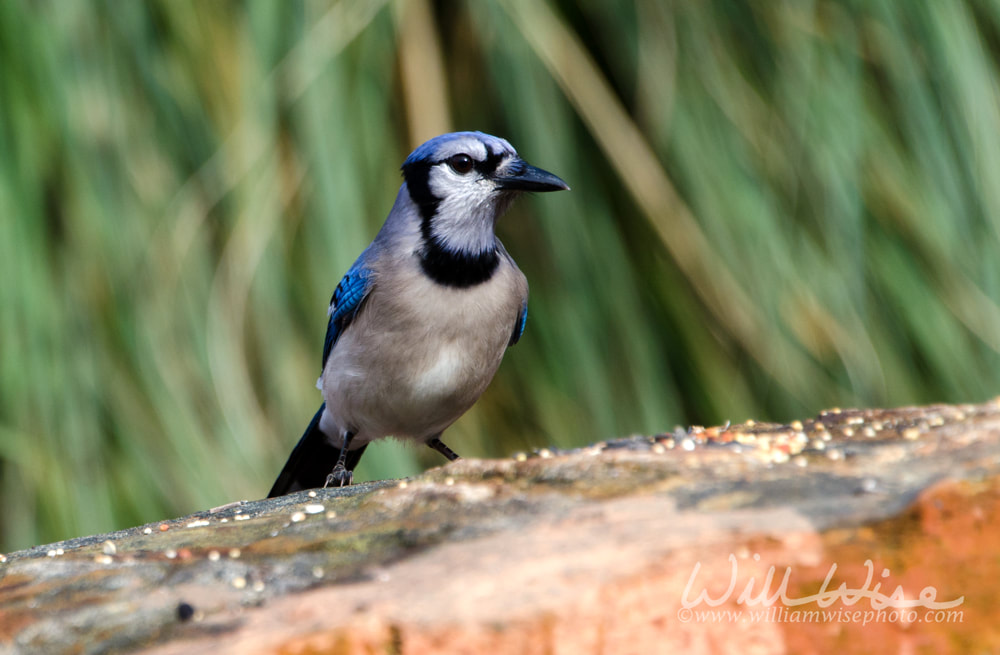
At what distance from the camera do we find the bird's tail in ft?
8.63

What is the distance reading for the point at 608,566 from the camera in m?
1.07

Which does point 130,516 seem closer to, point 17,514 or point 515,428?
point 17,514

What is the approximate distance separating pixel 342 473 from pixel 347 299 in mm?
406

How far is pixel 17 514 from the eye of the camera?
2562 mm

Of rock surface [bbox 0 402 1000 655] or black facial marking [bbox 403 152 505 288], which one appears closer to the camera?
rock surface [bbox 0 402 1000 655]

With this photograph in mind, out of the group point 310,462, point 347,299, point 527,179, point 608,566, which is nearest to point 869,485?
point 608,566

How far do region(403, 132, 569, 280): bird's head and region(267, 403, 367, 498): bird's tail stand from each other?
0.52 m

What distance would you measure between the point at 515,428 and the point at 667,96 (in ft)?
2.89

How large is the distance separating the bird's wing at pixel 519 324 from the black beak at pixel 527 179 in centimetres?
29

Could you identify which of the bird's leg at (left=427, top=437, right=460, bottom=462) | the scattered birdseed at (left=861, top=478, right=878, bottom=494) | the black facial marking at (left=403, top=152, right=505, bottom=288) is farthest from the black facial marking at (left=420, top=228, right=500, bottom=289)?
the scattered birdseed at (left=861, top=478, right=878, bottom=494)

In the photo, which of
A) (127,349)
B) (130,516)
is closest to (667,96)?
(127,349)

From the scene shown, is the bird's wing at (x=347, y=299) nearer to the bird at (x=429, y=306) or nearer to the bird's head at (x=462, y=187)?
the bird at (x=429, y=306)

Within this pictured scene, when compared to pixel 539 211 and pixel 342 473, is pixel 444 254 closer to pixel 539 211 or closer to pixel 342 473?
pixel 539 211

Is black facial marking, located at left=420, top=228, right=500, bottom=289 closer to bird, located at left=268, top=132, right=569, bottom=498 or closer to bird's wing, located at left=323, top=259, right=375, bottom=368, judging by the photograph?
bird, located at left=268, top=132, right=569, bottom=498
